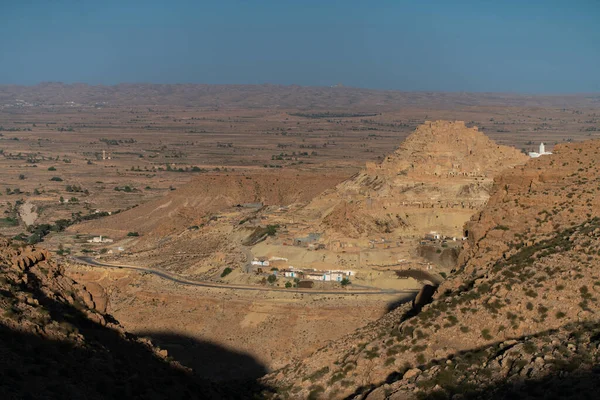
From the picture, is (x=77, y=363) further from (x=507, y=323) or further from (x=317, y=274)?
(x=317, y=274)

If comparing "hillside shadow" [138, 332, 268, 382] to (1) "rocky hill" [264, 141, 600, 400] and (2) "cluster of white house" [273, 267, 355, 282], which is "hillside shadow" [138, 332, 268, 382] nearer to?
(2) "cluster of white house" [273, 267, 355, 282]

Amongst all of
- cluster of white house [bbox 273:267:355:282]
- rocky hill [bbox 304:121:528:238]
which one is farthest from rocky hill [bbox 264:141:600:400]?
rocky hill [bbox 304:121:528:238]

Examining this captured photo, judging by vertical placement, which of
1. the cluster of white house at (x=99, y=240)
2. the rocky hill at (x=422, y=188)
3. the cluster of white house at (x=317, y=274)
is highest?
the rocky hill at (x=422, y=188)

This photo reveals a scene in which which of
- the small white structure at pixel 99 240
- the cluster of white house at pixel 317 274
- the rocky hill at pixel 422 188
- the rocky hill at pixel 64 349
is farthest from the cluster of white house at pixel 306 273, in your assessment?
the rocky hill at pixel 64 349

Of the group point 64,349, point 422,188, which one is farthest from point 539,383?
point 422,188

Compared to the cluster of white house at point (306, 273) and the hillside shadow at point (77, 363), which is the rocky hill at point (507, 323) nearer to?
the hillside shadow at point (77, 363)

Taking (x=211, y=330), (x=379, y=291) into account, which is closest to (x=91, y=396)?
(x=211, y=330)

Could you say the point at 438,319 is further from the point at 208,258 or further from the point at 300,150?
the point at 300,150
